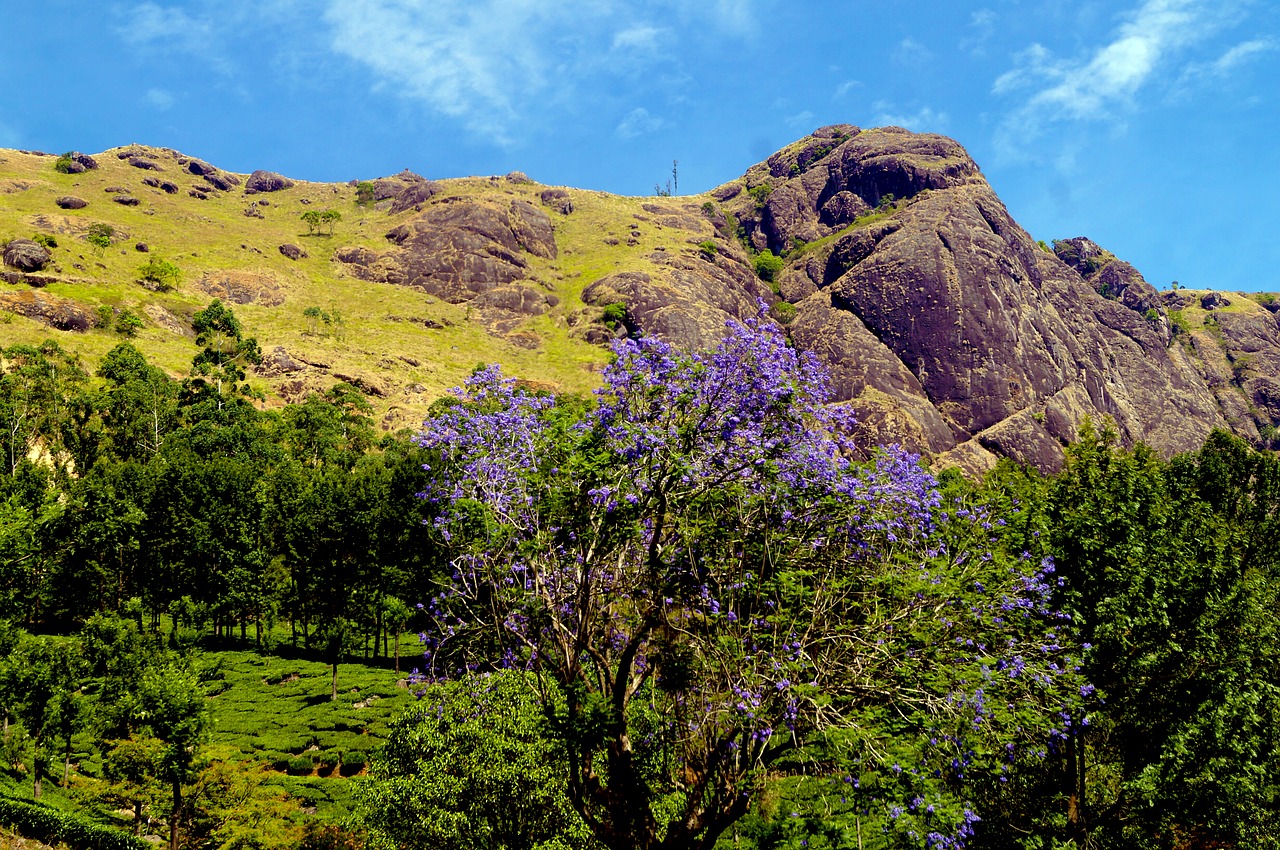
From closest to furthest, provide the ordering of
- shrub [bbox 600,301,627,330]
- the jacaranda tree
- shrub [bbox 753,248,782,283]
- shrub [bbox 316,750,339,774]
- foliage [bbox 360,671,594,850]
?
1. the jacaranda tree
2. foliage [bbox 360,671,594,850]
3. shrub [bbox 316,750,339,774]
4. shrub [bbox 600,301,627,330]
5. shrub [bbox 753,248,782,283]

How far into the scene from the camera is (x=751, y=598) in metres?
11.7

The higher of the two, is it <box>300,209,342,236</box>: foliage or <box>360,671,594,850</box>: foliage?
<box>300,209,342,236</box>: foliage

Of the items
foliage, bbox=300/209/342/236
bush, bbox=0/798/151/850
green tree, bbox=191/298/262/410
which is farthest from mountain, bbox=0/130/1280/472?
bush, bbox=0/798/151/850

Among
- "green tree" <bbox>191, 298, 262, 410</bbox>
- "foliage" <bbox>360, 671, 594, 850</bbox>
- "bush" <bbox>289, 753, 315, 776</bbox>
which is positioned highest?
"green tree" <bbox>191, 298, 262, 410</bbox>

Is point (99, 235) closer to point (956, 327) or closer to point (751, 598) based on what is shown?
point (956, 327)

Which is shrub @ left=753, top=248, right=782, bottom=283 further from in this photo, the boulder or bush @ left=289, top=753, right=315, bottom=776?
bush @ left=289, top=753, right=315, bottom=776

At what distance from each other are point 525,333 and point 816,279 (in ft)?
226

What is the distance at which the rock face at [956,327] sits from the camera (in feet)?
407

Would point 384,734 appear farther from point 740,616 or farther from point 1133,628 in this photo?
point 1133,628

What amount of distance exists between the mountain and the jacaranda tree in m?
96.1

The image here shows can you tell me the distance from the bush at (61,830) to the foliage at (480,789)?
8.49 m

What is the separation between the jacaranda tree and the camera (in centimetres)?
999

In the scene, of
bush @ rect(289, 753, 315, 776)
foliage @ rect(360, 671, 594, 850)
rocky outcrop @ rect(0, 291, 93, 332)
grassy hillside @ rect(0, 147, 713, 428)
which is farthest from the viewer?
grassy hillside @ rect(0, 147, 713, 428)

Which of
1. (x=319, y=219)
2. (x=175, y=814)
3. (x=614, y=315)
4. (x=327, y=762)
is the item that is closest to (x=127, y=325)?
(x=319, y=219)
